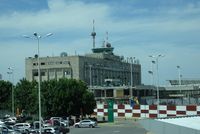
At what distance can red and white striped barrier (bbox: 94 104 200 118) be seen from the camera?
203 feet

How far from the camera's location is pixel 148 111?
232 feet

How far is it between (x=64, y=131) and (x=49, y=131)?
3656mm

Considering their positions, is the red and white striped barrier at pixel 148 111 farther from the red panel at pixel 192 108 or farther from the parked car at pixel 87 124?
the parked car at pixel 87 124

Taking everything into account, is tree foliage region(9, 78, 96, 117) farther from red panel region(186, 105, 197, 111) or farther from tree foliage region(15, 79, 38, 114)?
red panel region(186, 105, 197, 111)

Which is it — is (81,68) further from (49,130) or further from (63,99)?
(49,130)

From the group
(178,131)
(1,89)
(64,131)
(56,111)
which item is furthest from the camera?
(1,89)

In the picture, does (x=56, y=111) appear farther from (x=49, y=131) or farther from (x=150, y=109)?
(x=49, y=131)

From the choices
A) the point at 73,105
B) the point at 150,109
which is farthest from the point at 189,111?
the point at 73,105

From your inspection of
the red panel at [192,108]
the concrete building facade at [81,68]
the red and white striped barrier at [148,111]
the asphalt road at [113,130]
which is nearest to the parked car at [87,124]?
the asphalt road at [113,130]

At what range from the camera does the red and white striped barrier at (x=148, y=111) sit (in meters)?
61.9

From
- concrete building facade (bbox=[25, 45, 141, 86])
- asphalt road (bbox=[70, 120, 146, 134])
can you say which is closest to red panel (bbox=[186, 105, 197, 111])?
asphalt road (bbox=[70, 120, 146, 134])

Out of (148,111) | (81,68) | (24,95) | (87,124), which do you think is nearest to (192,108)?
(148,111)

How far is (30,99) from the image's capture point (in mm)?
83000

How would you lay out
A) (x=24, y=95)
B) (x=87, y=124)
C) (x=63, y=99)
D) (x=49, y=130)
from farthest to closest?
(x=24, y=95) → (x=63, y=99) → (x=87, y=124) → (x=49, y=130)
